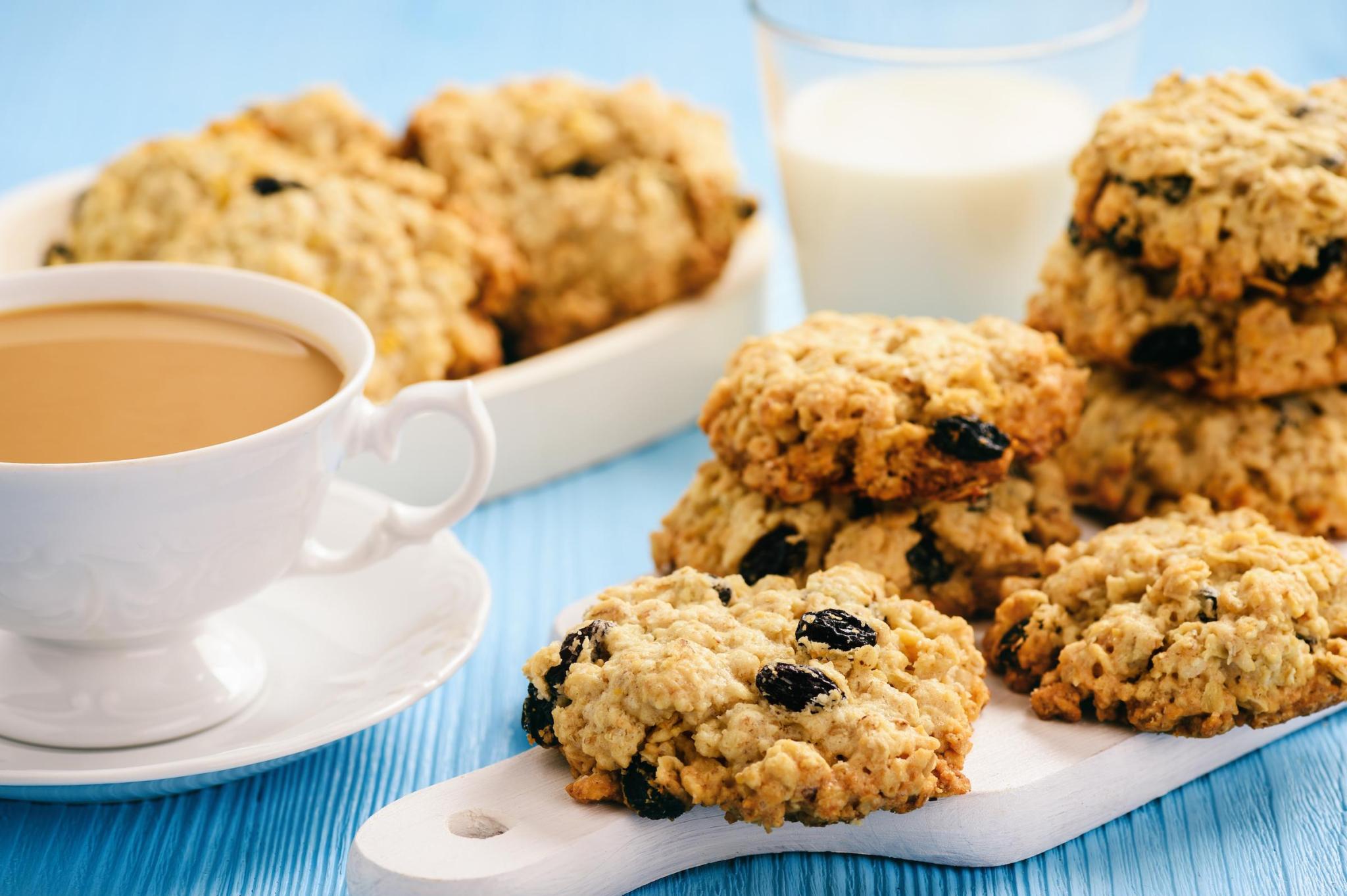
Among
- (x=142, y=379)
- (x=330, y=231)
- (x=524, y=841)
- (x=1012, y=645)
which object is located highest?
(x=142, y=379)

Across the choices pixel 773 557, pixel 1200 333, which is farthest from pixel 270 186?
pixel 1200 333

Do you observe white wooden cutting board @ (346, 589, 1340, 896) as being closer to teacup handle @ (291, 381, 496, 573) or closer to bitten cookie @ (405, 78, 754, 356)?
teacup handle @ (291, 381, 496, 573)

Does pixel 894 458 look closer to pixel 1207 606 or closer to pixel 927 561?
pixel 927 561

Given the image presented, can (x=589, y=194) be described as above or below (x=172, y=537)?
below

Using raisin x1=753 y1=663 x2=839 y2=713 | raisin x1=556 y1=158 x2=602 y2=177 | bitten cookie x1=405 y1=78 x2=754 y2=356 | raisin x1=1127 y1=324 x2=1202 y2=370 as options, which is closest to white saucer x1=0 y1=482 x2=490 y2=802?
raisin x1=753 y1=663 x2=839 y2=713

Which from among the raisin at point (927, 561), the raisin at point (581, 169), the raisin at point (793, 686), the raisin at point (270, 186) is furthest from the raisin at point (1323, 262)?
the raisin at point (270, 186)

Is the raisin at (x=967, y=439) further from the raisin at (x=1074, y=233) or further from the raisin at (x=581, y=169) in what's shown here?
the raisin at (x=581, y=169)

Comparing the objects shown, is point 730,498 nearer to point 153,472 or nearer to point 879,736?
point 879,736
